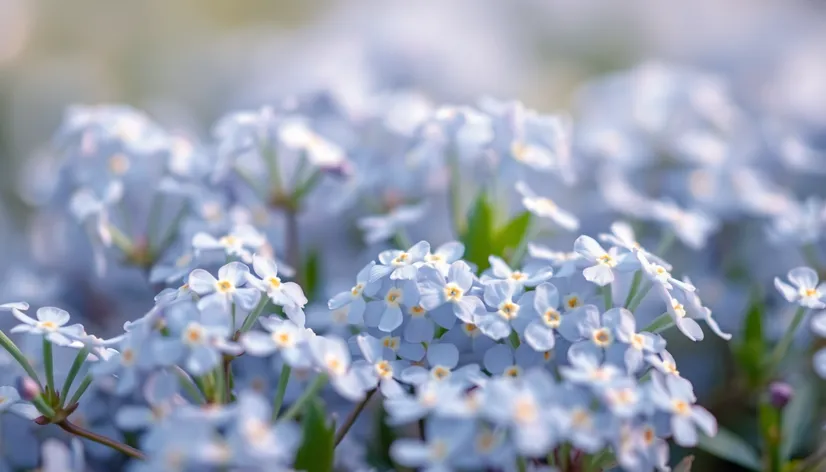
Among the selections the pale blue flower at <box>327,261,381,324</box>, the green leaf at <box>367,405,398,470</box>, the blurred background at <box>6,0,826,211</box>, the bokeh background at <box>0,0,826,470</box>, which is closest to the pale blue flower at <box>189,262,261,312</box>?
the pale blue flower at <box>327,261,381,324</box>

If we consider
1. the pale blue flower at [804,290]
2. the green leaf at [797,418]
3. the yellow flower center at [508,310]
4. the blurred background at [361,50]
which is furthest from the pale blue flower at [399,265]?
the blurred background at [361,50]

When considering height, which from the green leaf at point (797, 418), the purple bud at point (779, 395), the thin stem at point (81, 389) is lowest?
the green leaf at point (797, 418)

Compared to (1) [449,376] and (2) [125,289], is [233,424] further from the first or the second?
(2) [125,289]

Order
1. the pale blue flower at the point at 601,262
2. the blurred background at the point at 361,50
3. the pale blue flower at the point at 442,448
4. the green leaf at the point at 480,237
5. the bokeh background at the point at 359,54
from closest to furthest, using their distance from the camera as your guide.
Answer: the pale blue flower at the point at 442,448
the pale blue flower at the point at 601,262
the green leaf at the point at 480,237
the bokeh background at the point at 359,54
the blurred background at the point at 361,50

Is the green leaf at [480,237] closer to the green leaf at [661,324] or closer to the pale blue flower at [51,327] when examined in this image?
the green leaf at [661,324]

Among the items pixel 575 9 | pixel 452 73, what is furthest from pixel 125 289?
pixel 575 9

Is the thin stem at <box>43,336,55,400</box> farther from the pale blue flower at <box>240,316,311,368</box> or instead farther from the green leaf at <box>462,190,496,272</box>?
the green leaf at <box>462,190,496,272</box>

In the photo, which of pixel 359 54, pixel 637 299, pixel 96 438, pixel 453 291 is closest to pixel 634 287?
pixel 637 299
